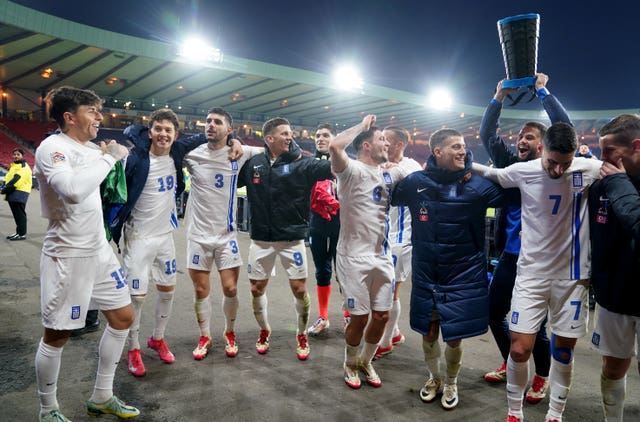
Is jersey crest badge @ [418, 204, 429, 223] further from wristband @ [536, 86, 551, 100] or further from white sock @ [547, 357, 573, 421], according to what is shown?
white sock @ [547, 357, 573, 421]

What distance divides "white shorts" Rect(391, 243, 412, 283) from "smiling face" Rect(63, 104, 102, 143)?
124 inches

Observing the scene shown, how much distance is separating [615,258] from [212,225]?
130 inches

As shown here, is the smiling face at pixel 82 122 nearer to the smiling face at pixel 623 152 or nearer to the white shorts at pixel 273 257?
the white shorts at pixel 273 257

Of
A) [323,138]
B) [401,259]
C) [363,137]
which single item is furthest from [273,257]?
[323,138]

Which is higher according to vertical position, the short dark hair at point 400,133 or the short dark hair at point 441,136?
the short dark hair at point 400,133

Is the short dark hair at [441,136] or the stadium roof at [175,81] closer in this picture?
the short dark hair at [441,136]

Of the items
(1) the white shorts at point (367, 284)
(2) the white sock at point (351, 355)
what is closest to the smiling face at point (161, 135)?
(1) the white shorts at point (367, 284)

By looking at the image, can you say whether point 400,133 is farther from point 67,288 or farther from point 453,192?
point 67,288

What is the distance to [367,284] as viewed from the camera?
365 centimetres

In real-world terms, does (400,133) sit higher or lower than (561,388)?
higher

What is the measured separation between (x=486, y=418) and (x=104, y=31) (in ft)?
77.1

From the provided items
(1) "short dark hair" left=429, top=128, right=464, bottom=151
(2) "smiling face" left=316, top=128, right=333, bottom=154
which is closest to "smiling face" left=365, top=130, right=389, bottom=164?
(1) "short dark hair" left=429, top=128, right=464, bottom=151

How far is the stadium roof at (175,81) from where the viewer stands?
20.2 m

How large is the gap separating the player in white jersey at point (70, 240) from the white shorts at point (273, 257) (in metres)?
1.49
